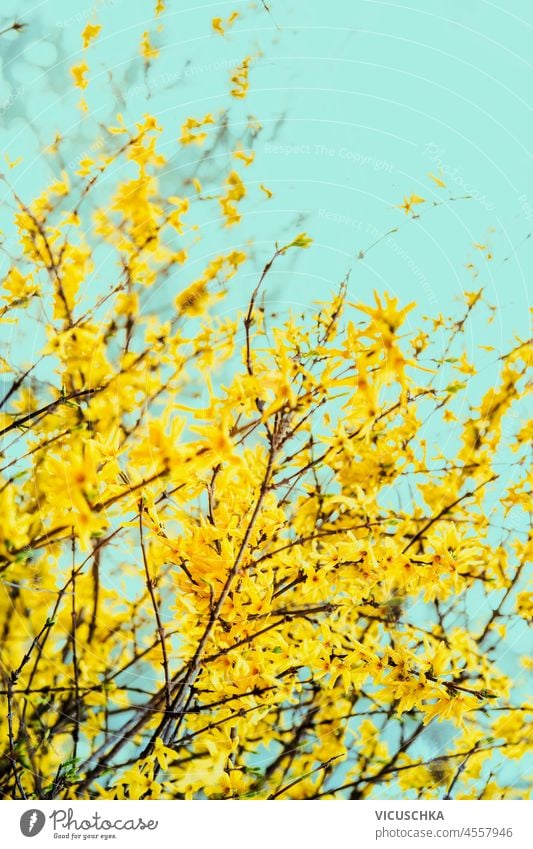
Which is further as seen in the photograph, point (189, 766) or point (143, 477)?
point (189, 766)

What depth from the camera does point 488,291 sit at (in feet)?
2.45

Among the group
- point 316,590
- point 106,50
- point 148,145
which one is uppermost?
point 106,50

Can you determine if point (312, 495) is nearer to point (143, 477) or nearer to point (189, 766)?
point (143, 477)

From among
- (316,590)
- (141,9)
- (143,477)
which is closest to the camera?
(143,477)

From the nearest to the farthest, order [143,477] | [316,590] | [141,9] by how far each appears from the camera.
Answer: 1. [143,477]
2. [316,590]
3. [141,9]

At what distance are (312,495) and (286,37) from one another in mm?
473

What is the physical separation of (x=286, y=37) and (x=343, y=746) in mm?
752

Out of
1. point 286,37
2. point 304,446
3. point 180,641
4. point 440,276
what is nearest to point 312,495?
point 304,446
